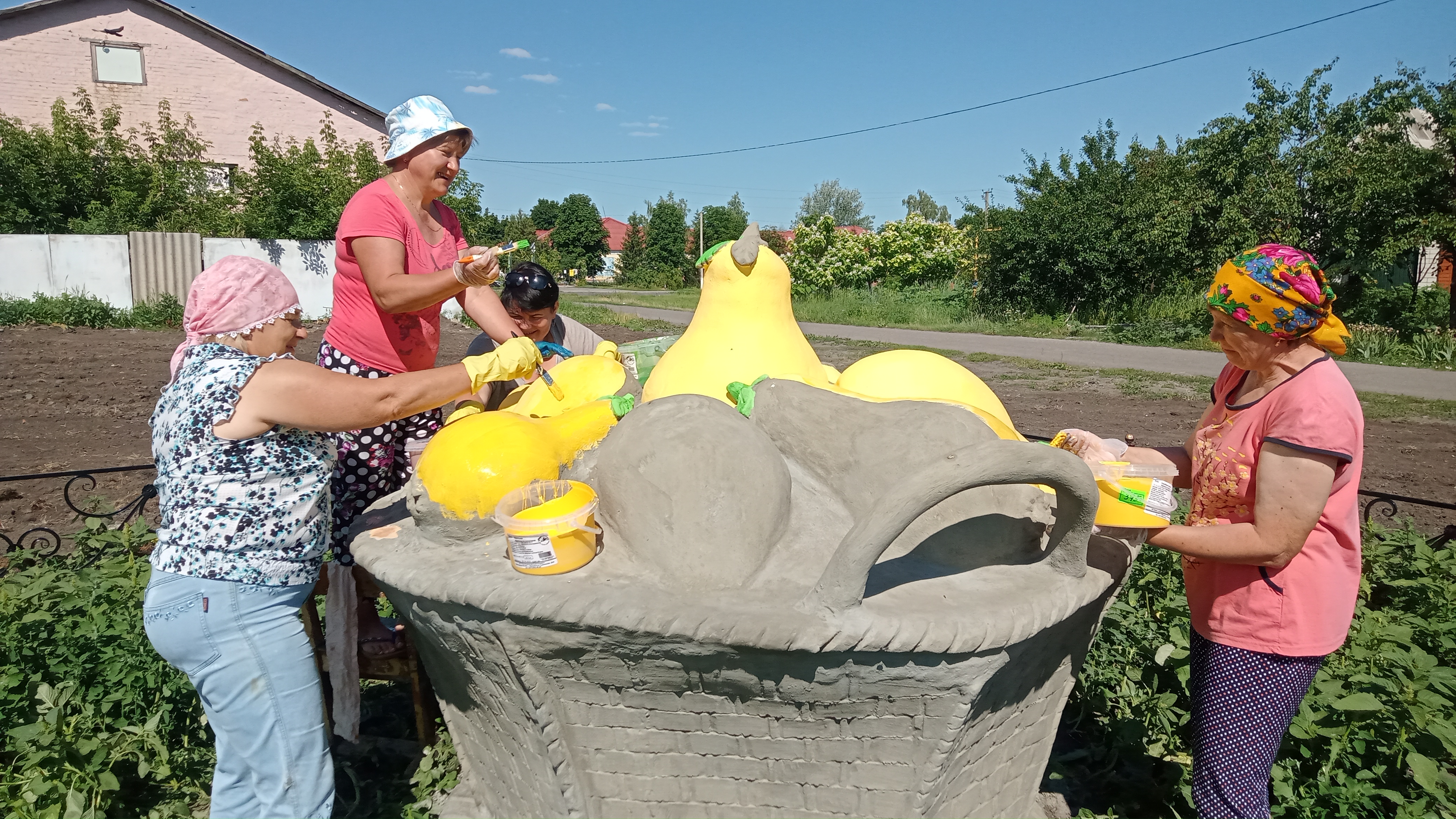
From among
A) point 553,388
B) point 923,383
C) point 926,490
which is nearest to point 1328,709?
point 923,383

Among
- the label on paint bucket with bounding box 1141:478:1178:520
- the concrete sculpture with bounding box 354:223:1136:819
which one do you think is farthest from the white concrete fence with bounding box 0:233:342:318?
the label on paint bucket with bounding box 1141:478:1178:520

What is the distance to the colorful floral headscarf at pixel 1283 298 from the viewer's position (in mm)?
1698

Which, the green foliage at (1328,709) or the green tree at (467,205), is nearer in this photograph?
the green foliage at (1328,709)

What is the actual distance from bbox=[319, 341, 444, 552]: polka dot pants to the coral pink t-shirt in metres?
2.09

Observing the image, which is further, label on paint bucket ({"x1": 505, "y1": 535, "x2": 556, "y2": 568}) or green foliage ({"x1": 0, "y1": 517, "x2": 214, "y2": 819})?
green foliage ({"x1": 0, "y1": 517, "x2": 214, "y2": 819})

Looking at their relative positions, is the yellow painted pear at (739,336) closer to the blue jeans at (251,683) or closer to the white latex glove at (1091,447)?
the white latex glove at (1091,447)

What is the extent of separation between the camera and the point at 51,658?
8.11 ft

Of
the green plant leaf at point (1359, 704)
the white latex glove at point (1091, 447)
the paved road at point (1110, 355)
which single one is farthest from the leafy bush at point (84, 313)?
the green plant leaf at point (1359, 704)

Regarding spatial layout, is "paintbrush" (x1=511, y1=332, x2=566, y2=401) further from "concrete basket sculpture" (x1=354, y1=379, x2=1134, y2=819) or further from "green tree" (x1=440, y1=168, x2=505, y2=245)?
"green tree" (x1=440, y1=168, x2=505, y2=245)

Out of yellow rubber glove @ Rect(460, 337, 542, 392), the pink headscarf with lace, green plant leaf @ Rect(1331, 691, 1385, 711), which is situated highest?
the pink headscarf with lace

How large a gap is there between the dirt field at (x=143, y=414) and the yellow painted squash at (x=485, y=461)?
13.8 feet

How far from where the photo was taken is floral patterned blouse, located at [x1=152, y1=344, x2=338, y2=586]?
1709 millimetres

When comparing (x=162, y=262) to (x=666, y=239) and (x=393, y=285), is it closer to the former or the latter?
(x=393, y=285)

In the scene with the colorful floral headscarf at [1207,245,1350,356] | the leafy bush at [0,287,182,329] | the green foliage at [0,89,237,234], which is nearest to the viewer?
the colorful floral headscarf at [1207,245,1350,356]
